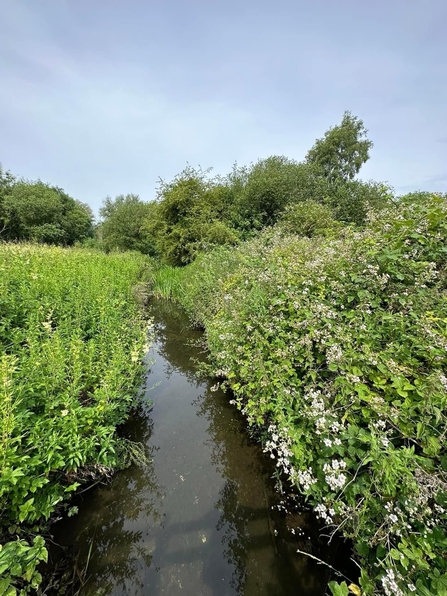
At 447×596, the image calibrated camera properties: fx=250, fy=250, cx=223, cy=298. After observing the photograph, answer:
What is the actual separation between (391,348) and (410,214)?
1956mm

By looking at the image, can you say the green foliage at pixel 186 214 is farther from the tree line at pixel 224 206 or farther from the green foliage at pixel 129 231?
the green foliage at pixel 129 231

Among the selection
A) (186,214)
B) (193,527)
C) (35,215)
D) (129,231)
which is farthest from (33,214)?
(193,527)

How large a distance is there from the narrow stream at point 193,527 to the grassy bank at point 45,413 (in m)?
0.40

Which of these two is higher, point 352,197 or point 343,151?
point 343,151

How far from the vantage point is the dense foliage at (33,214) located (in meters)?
24.0

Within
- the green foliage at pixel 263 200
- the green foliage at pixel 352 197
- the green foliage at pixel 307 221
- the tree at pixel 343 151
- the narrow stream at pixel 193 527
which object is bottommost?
the narrow stream at pixel 193 527

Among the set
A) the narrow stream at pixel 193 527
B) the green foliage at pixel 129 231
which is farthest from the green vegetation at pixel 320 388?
the green foliage at pixel 129 231

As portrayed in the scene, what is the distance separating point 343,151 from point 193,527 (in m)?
29.1

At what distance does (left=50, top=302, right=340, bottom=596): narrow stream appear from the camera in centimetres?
215

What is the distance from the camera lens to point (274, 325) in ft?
9.37

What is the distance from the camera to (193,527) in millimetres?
2562

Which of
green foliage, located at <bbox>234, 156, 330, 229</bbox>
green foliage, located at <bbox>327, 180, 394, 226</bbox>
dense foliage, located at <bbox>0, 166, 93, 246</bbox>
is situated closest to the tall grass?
green foliage, located at <bbox>234, 156, 330, 229</bbox>

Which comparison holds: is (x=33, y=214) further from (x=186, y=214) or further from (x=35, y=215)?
(x=186, y=214)

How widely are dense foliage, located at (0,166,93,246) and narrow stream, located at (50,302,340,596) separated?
26000 millimetres
